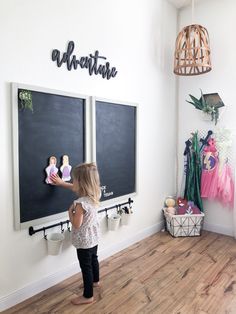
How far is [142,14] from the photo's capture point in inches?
113

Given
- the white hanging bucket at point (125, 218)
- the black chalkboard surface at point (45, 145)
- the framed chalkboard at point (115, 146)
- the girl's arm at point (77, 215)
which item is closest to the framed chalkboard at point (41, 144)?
the black chalkboard surface at point (45, 145)

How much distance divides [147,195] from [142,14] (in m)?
2.01

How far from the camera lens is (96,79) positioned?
2381 millimetres

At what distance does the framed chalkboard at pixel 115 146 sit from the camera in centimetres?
242

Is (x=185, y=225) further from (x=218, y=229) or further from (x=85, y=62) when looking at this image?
(x=85, y=62)

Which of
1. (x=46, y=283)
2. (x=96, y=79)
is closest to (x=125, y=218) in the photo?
(x=46, y=283)

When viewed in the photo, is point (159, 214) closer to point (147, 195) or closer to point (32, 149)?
point (147, 195)

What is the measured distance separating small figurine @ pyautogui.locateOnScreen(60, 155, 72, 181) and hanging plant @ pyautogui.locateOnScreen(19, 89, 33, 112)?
0.49 metres

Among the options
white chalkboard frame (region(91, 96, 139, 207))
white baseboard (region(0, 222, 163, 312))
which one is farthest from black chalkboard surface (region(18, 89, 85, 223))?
white baseboard (region(0, 222, 163, 312))

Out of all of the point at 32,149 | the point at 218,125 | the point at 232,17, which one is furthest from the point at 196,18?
the point at 32,149

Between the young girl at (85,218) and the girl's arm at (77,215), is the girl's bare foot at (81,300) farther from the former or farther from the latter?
the girl's arm at (77,215)

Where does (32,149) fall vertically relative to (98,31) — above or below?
below

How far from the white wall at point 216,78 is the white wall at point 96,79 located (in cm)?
19

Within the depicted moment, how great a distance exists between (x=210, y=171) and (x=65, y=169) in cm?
188
